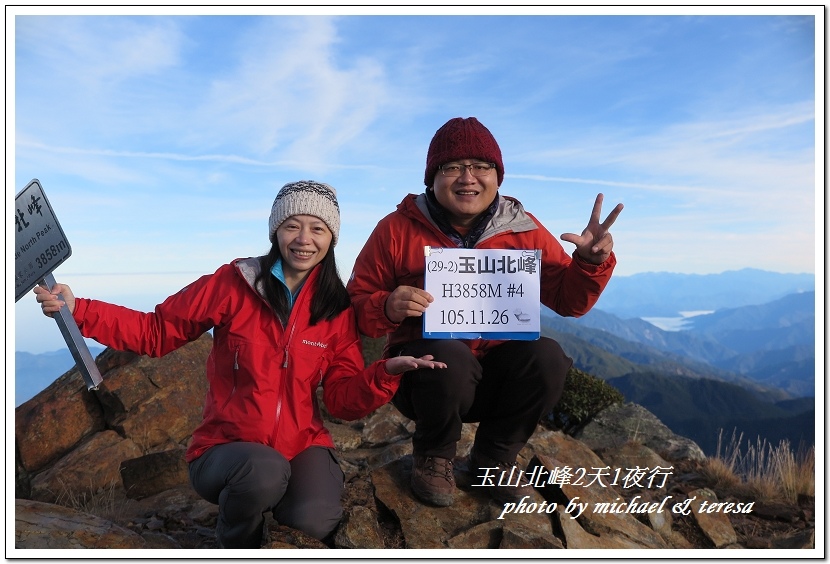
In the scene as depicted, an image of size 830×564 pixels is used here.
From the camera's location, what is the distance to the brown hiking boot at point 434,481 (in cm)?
464

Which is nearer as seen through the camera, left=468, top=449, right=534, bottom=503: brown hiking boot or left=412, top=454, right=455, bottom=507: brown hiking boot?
left=412, top=454, right=455, bottom=507: brown hiking boot

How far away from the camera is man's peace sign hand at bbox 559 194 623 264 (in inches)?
172

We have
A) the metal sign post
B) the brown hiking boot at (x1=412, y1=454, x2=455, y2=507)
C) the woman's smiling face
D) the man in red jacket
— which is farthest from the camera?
the brown hiking boot at (x1=412, y1=454, x2=455, y2=507)

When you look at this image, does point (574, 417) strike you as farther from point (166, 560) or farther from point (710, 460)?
point (166, 560)

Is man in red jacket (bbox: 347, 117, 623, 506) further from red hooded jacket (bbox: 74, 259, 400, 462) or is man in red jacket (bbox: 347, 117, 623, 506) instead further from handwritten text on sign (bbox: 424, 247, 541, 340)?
red hooded jacket (bbox: 74, 259, 400, 462)

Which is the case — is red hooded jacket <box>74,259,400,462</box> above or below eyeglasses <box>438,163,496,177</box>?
below

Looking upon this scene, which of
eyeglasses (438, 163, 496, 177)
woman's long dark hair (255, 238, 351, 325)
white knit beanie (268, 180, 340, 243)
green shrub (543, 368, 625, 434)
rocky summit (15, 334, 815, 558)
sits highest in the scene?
eyeglasses (438, 163, 496, 177)

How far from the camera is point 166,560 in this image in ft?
13.6

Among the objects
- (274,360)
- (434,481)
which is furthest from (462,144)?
(434,481)

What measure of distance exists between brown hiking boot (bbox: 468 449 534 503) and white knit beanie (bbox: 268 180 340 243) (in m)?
1.86

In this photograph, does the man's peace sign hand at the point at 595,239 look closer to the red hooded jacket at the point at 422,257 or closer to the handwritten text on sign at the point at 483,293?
the red hooded jacket at the point at 422,257

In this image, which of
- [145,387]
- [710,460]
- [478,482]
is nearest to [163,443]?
[145,387]

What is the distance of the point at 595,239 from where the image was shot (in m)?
4.43

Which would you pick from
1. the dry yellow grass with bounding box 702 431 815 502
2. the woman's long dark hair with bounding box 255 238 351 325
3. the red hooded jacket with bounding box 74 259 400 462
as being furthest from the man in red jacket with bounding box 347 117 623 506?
the dry yellow grass with bounding box 702 431 815 502
